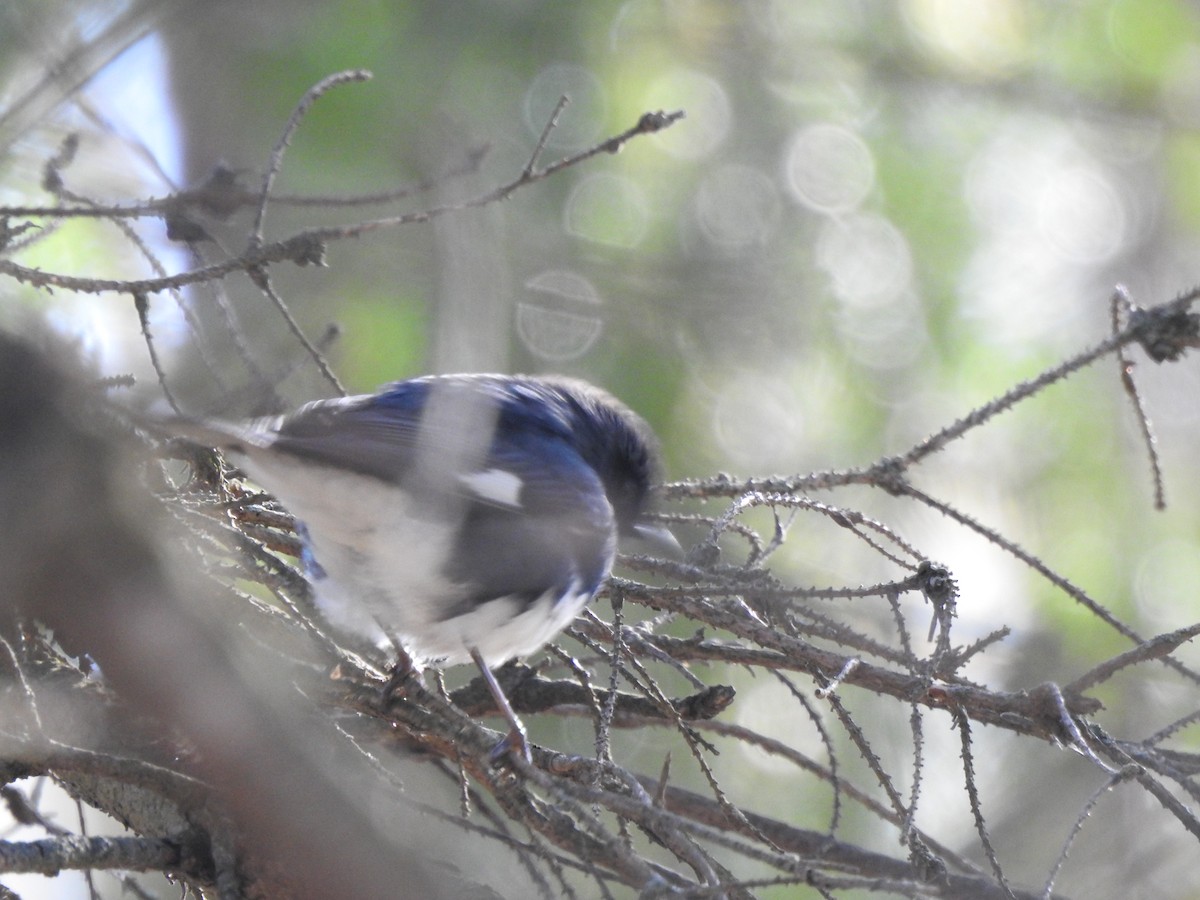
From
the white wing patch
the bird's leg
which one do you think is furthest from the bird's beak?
the bird's leg

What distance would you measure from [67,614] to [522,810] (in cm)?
89

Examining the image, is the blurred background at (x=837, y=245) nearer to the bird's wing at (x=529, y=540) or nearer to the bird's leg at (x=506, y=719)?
the bird's wing at (x=529, y=540)

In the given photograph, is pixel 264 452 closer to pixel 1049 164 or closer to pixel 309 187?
pixel 309 187

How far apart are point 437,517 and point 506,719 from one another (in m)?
0.42

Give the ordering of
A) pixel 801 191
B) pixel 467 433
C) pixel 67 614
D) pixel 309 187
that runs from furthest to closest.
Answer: pixel 801 191
pixel 309 187
pixel 467 433
pixel 67 614

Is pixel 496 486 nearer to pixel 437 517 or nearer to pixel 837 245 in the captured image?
pixel 437 517

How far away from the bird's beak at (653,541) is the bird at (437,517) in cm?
25

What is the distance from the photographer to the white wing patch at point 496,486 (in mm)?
2531

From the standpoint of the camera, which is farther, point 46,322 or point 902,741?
point 902,741

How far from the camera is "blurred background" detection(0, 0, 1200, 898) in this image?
13.2 ft

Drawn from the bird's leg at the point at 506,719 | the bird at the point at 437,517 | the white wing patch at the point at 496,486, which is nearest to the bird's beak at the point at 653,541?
the bird at the point at 437,517

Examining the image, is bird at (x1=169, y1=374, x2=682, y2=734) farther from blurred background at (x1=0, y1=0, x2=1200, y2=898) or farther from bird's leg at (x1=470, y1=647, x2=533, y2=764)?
blurred background at (x1=0, y1=0, x2=1200, y2=898)

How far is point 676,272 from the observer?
4.17 meters

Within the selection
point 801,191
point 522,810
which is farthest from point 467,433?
point 801,191
